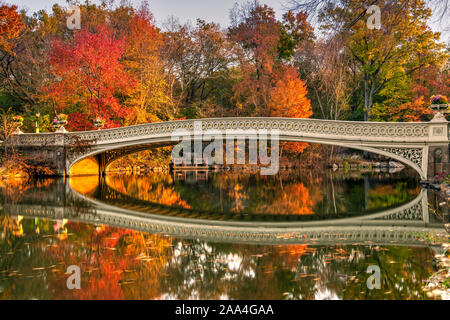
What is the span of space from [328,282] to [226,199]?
302 inches

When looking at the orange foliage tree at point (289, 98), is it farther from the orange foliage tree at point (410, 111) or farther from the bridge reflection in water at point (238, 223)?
the bridge reflection in water at point (238, 223)

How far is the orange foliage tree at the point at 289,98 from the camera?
82.9 ft

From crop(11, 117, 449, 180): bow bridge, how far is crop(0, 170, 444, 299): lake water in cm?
444

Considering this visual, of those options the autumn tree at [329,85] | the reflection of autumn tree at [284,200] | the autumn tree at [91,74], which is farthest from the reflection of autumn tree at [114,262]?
the autumn tree at [91,74]

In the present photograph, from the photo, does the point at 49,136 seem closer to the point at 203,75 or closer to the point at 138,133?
the point at 138,133

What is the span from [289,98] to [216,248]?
20827 mm

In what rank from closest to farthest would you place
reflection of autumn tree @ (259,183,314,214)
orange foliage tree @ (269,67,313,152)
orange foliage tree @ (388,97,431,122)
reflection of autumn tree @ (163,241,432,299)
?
reflection of autumn tree @ (163,241,432,299), reflection of autumn tree @ (259,183,314,214), orange foliage tree @ (388,97,431,122), orange foliage tree @ (269,67,313,152)

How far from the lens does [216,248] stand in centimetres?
540

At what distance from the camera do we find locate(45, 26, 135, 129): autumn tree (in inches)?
872

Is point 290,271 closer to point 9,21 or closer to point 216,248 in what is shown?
point 216,248

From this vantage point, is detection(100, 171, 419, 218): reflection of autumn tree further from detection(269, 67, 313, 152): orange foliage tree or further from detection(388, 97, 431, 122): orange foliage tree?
detection(269, 67, 313, 152): orange foliage tree

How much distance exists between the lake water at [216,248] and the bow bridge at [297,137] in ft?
14.6

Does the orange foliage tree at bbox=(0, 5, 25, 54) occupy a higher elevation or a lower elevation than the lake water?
higher

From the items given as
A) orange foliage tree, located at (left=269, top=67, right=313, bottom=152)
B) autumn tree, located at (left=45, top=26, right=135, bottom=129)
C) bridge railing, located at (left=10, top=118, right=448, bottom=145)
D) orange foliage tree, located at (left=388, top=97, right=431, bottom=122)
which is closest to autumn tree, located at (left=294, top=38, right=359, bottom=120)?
orange foliage tree, located at (left=269, top=67, right=313, bottom=152)
